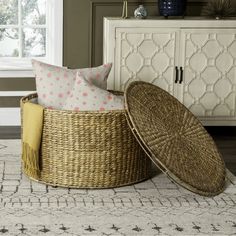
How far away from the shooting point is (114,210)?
3750mm

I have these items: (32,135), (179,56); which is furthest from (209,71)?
(32,135)

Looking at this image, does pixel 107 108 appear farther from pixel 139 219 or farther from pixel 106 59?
pixel 106 59

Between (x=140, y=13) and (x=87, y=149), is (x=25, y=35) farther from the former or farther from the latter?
(x=87, y=149)

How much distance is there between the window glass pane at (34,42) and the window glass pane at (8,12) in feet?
0.45

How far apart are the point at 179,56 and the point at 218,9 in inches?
19.5

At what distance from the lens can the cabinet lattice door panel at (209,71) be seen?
5.41 metres

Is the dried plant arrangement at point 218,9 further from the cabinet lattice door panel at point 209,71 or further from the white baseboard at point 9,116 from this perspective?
the white baseboard at point 9,116

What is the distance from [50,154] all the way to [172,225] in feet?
3.02

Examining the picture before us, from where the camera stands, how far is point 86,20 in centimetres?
569

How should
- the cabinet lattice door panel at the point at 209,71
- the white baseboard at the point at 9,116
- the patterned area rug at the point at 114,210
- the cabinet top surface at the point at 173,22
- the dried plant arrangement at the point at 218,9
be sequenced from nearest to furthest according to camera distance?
1. the patterned area rug at the point at 114,210
2. the cabinet top surface at the point at 173,22
3. the cabinet lattice door panel at the point at 209,71
4. the dried plant arrangement at the point at 218,9
5. the white baseboard at the point at 9,116

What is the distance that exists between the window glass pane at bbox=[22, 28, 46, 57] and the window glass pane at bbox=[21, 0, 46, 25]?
0.07 m

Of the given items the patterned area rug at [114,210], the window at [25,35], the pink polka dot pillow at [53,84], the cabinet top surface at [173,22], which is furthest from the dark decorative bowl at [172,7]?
the patterned area rug at [114,210]

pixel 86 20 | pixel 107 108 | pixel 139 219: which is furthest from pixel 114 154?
pixel 86 20

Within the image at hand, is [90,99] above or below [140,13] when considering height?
below
